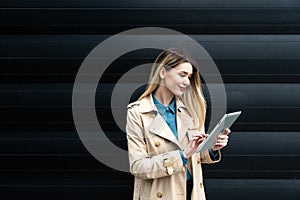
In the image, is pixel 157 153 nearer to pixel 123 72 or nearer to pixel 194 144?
pixel 194 144

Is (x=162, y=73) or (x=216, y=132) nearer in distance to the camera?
(x=216, y=132)

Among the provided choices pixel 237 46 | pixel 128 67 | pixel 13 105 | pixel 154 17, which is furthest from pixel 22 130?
pixel 237 46

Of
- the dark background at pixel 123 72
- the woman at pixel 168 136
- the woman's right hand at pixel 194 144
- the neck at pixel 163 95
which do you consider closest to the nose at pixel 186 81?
the woman at pixel 168 136

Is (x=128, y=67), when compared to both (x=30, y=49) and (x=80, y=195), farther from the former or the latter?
(x=80, y=195)

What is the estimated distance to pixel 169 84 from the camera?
255cm

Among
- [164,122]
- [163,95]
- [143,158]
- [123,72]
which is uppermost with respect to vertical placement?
[123,72]

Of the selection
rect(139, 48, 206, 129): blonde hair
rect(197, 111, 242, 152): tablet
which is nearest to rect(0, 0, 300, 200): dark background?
rect(139, 48, 206, 129): blonde hair

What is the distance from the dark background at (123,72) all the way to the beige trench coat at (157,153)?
72cm

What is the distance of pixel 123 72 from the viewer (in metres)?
3.28

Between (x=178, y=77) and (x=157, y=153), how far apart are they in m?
0.33

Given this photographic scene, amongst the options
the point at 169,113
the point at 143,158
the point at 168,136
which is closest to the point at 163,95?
the point at 169,113

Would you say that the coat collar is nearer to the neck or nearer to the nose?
the neck

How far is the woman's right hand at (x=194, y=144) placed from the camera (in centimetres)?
239

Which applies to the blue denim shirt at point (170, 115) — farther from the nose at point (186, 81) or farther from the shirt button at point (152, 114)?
the nose at point (186, 81)
